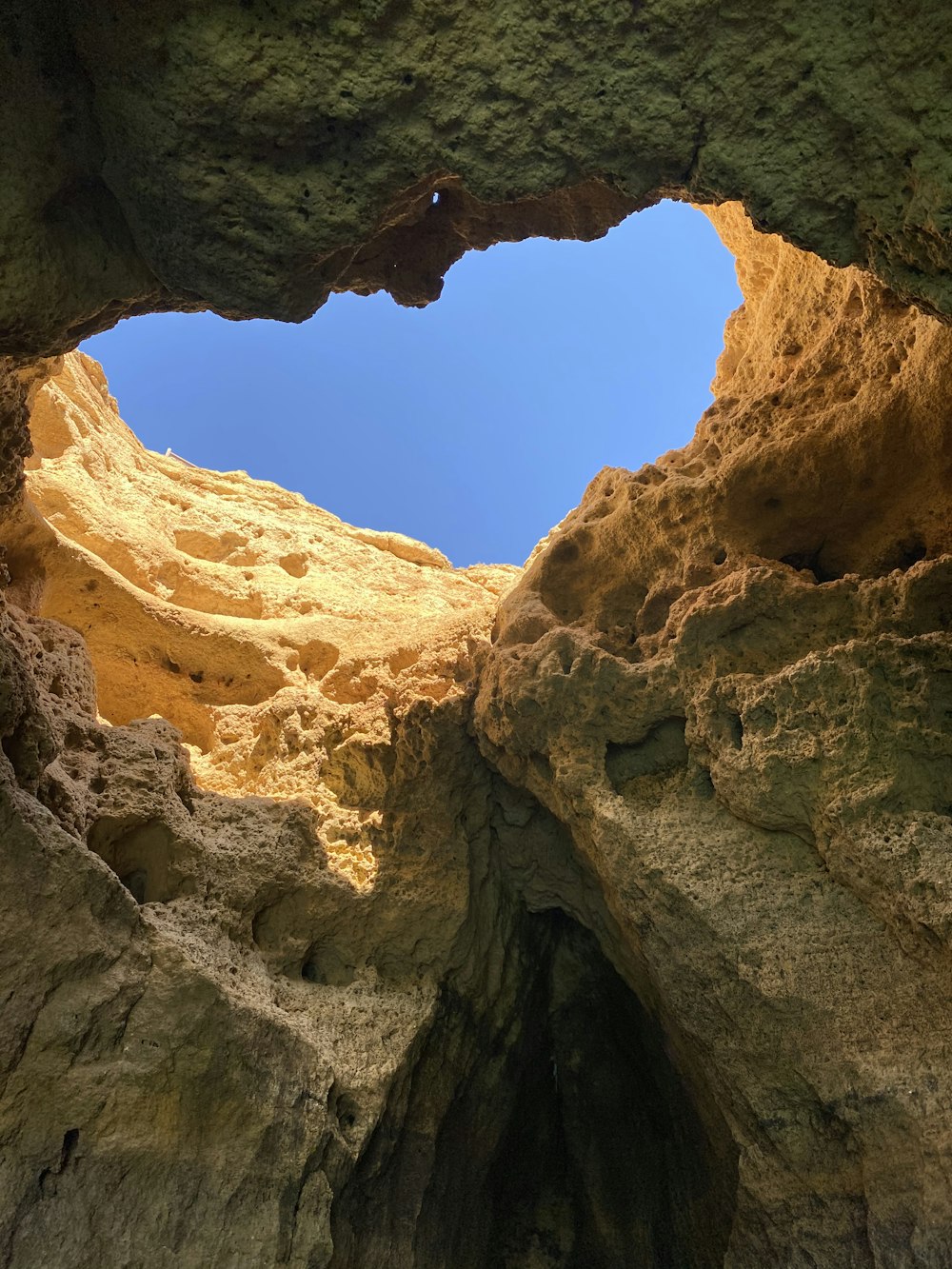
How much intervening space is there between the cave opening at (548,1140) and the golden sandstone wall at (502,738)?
1.7 inches

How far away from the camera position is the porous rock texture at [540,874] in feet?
15.0

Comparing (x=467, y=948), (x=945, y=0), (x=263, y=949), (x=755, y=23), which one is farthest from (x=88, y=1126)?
(x=945, y=0)

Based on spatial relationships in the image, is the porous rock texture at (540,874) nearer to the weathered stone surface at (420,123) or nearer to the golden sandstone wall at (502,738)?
the golden sandstone wall at (502,738)

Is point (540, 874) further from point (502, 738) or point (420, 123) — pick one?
point (420, 123)

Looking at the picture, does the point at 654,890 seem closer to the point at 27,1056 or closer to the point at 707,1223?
the point at 707,1223

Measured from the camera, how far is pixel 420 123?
3.92 metres

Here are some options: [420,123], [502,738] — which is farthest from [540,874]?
[420,123]

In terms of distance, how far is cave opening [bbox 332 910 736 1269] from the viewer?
6.06 m

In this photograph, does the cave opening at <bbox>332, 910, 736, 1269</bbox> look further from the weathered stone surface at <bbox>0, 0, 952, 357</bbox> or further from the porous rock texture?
the weathered stone surface at <bbox>0, 0, 952, 357</bbox>

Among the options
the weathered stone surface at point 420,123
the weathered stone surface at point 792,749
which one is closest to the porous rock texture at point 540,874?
the weathered stone surface at point 792,749

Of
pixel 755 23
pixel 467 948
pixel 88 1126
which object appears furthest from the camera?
pixel 467 948

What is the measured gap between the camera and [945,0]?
3.46 m

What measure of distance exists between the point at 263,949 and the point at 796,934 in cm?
331

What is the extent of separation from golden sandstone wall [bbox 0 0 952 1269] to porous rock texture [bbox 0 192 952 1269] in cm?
3
